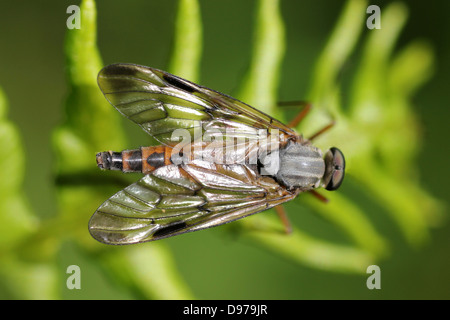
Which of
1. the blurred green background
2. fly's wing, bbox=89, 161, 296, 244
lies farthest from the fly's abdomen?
the blurred green background

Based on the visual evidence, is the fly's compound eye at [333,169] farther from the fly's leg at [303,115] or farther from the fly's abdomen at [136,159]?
the fly's abdomen at [136,159]

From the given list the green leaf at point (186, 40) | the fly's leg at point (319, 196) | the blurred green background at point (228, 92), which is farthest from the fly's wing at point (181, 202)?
the blurred green background at point (228, 92)

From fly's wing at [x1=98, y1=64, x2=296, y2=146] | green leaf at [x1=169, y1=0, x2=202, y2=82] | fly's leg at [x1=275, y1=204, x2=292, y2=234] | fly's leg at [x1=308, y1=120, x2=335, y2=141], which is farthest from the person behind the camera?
fly's leg at [x1=275, y1=204, x2=292, y2=234]

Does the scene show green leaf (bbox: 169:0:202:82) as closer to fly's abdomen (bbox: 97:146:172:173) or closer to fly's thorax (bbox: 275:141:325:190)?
fly's abdomen (bbox: 97:146:172:173)

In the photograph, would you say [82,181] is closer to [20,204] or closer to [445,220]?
[20,204]

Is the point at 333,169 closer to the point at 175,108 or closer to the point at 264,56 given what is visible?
the point at 264,56

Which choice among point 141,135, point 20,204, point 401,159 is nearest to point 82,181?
point 20,204

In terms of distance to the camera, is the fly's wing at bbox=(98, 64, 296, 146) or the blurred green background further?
the blurred green background
